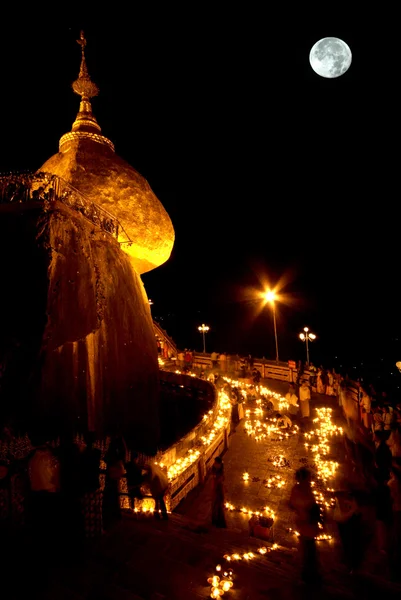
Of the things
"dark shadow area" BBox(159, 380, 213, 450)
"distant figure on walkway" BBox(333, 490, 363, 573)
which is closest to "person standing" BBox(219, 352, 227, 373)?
"dark shadow area" BBox(159, 380, 213, 450)

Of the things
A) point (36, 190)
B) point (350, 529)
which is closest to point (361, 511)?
point (350, 529)

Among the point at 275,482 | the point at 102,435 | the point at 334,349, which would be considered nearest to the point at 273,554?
the point at 275,482

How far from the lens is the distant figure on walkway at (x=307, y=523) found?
5.07 m

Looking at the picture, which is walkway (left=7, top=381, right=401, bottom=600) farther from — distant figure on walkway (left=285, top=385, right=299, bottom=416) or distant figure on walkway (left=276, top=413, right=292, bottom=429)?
distant figure on walkway (left=285, top=385, right=299, bottom=416)

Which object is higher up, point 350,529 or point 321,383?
point 321,383

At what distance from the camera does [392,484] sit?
652cm

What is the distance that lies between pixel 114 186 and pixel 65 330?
855 cm

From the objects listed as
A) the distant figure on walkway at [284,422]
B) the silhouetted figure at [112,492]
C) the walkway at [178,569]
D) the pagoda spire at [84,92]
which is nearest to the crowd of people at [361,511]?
the walkway at [178,569]

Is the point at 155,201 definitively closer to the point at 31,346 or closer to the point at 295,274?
the point at 31,346

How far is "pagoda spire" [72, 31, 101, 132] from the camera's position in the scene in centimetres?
1669

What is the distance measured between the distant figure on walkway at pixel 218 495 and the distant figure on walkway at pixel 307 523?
2.88 meters

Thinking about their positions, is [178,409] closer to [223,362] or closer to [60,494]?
[223,362]

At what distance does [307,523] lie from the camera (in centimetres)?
524

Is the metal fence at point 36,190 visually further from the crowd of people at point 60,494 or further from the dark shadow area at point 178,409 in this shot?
the dark shadow area at point 178,409
